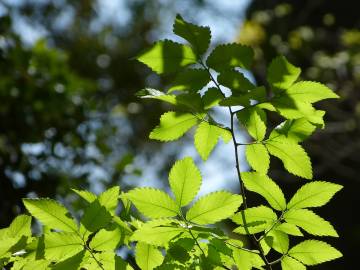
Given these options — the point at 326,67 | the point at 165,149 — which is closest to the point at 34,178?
the point at 326,67

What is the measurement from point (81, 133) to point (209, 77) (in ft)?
8.36

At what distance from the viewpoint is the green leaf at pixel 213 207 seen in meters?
0.89

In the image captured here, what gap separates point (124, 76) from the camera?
23.4 ft

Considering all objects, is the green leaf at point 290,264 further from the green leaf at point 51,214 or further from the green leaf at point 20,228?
the green leaf at point 20,228

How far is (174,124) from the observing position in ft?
3.17

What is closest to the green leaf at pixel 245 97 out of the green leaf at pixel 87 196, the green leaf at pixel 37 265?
the green leaf at pixel 87 196

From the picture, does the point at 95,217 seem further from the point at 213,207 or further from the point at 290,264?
the point at 290,264

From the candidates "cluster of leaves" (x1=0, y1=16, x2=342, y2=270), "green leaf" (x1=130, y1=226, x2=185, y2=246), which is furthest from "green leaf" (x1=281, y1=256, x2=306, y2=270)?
"green leaf" (x1=130, y1=226, x2=185, y2=246)

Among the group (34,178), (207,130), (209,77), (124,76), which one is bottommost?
(207,130)

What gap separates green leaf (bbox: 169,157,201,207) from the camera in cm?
88

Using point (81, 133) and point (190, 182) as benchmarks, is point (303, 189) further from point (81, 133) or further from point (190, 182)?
point (81, 133)

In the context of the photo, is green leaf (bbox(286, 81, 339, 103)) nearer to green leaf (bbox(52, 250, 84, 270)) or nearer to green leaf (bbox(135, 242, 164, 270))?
green leaf (bbox(135, 242, 164, 270))

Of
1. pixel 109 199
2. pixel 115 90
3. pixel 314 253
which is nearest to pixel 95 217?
pixel 109 199

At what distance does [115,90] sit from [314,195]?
624 cm
